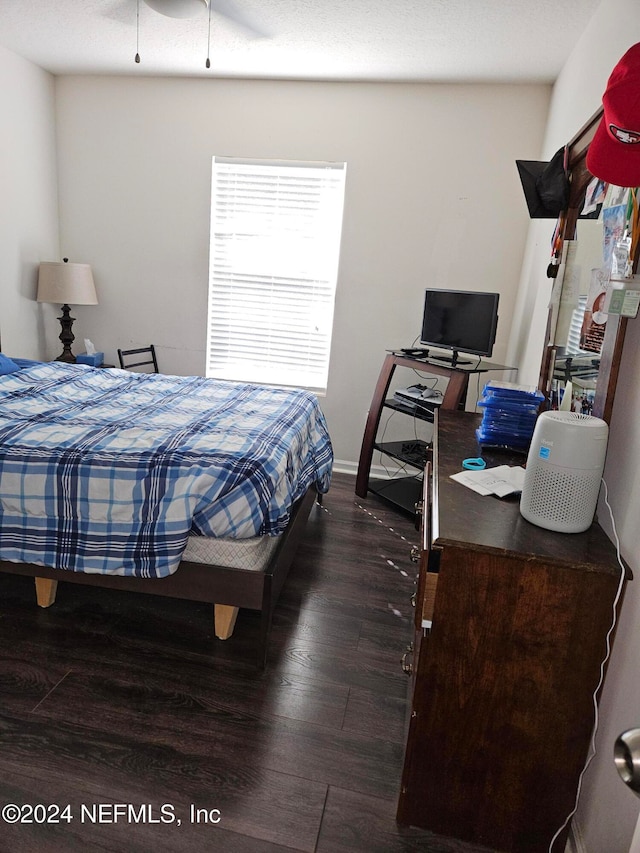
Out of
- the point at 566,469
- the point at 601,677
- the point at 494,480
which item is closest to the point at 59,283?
the point at 494,480

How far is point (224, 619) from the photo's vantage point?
215 centimetres

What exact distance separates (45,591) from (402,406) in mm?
2291

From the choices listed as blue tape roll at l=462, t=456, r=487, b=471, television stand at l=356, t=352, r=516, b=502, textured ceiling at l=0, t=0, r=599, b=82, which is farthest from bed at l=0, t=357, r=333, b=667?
textured ceiling at l=0, t=0, r=599, b=82

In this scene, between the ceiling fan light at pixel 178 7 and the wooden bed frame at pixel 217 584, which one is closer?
the wooden bed frame at pixel 217 584

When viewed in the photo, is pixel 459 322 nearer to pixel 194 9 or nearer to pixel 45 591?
pixel 194 9

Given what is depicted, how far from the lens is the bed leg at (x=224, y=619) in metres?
2.13

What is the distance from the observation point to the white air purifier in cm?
132

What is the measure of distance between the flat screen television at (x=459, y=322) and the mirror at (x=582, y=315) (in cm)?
96

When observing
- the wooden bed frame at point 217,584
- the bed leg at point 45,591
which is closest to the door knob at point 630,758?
the wooden bed frame at point 217,584

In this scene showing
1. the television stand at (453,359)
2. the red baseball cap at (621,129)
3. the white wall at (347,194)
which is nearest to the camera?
the red baseball cap at (621,129)

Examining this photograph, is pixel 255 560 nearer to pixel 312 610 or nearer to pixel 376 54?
pixel 312 610

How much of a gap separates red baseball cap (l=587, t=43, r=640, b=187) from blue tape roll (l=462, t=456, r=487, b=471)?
87 cm

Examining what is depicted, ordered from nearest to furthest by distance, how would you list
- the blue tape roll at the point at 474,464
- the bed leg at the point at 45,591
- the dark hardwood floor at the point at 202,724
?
1. the dark hardwood floor at the point at 202,724
2. the blue tape roll at the point at 474,464
3. the bed leg at the point at 45,591

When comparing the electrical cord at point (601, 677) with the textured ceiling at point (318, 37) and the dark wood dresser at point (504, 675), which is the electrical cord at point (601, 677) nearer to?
the dark wood dresser at point (504, 675)
